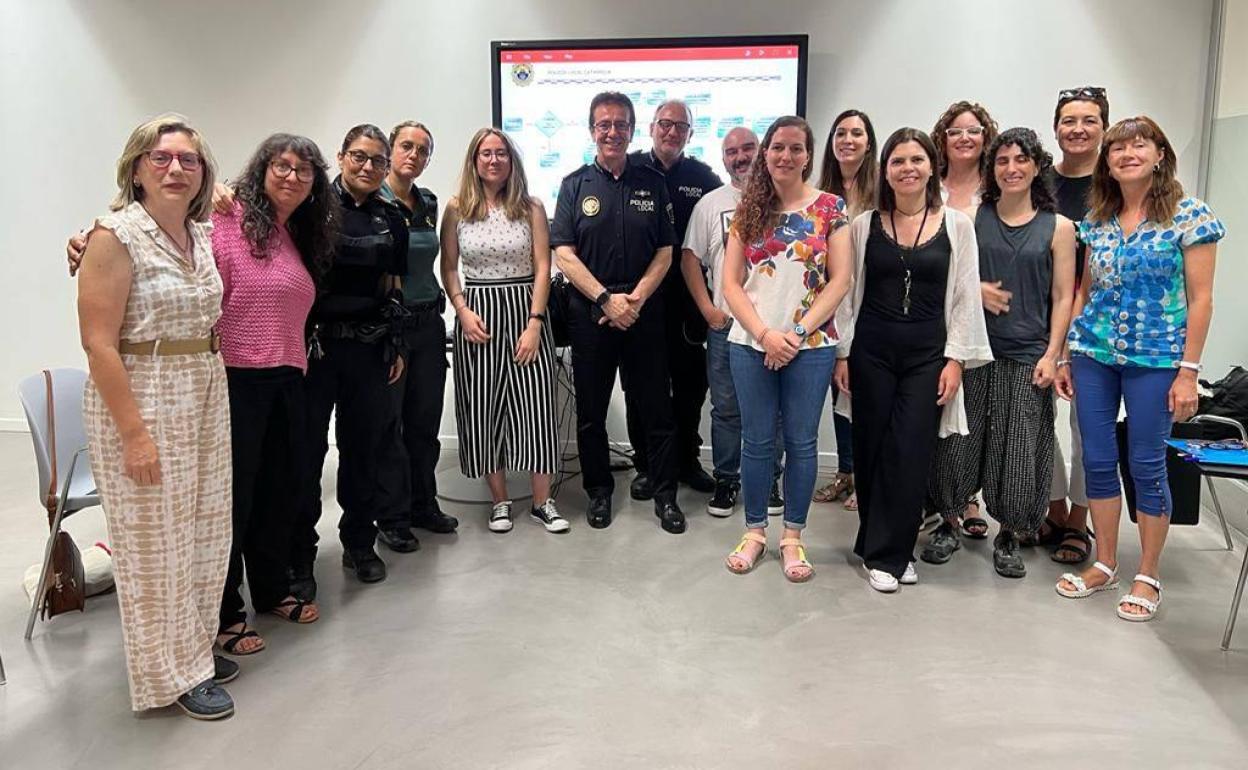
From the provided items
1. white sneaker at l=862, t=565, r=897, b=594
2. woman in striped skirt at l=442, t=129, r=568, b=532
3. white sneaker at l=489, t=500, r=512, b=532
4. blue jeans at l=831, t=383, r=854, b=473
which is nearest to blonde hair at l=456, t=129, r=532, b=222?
woman in striped skirt at l=442, t=129, r=568, b=532

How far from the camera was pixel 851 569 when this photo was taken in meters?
3.22

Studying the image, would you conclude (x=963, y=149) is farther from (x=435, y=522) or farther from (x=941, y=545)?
(x=435, y=522)

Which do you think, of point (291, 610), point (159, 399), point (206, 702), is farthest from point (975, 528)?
point (159, 399)

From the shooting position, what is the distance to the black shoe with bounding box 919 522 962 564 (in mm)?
3297

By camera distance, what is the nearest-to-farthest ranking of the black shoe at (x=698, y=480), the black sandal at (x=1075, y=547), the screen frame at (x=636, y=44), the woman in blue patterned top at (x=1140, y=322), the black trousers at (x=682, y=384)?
the woman in blue patterned top at (x=1140, y=322)
the black sandal at (x=1075, y=547)
the black trousers at (x=682, y=384)
the black shoe at (x=698, y=480)
the screen frame at (x=636, y=44)

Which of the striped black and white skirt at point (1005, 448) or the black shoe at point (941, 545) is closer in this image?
the striped black and white skirt at point (1005, 448)

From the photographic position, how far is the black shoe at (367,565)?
3.11 meters

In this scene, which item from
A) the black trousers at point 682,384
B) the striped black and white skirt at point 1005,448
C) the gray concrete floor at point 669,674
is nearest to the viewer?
the gray concrete floor at point 669,674

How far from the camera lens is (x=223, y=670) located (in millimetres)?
2422

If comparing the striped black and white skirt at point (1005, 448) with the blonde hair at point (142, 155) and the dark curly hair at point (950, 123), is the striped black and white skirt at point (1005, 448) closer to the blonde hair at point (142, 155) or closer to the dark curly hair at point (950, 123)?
the dark curly hair at point (950, 123)

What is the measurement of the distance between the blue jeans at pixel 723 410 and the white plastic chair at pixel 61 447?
240cm

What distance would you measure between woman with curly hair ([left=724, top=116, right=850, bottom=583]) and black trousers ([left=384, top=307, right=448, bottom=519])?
1.15m

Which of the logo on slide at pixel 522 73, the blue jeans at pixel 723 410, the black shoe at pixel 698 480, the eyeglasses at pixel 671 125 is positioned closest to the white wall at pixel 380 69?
the logo on slide at pixel 522 73

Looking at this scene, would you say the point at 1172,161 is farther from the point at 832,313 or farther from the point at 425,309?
the point at 425,309
